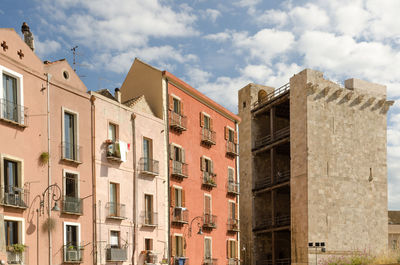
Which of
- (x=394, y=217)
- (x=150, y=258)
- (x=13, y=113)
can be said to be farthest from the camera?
(x=394, y=217)

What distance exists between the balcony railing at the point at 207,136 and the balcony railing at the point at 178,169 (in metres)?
3.45

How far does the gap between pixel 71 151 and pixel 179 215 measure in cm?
1061

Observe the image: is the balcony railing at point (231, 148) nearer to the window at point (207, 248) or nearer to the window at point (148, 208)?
the window at point (207, 248)

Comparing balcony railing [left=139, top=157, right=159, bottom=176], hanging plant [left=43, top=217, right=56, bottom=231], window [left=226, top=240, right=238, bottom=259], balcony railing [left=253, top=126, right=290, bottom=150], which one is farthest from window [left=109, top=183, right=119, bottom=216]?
balcony railing [left=253, top=126, right=290, bottom=150]

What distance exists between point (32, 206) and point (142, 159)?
30.9 ft

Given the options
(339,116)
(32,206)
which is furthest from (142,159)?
(339,116)

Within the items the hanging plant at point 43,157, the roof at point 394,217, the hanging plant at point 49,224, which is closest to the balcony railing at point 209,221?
the hanging plant at point 49,224

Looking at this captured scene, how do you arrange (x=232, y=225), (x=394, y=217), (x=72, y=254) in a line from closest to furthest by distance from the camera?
1. (x=72, y=254)
2. (x=232, y=225)
3. (x=394, y=217)

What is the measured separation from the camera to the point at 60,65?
99.4 ft

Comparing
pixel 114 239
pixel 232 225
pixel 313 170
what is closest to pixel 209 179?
pixel 232 225

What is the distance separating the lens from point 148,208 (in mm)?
36219

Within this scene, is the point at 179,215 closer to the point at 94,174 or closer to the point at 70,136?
the point at 94,174

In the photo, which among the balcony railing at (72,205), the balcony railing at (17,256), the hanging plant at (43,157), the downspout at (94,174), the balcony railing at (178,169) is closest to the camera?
the balcony railing at (17,256)

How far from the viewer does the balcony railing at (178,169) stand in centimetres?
3847
